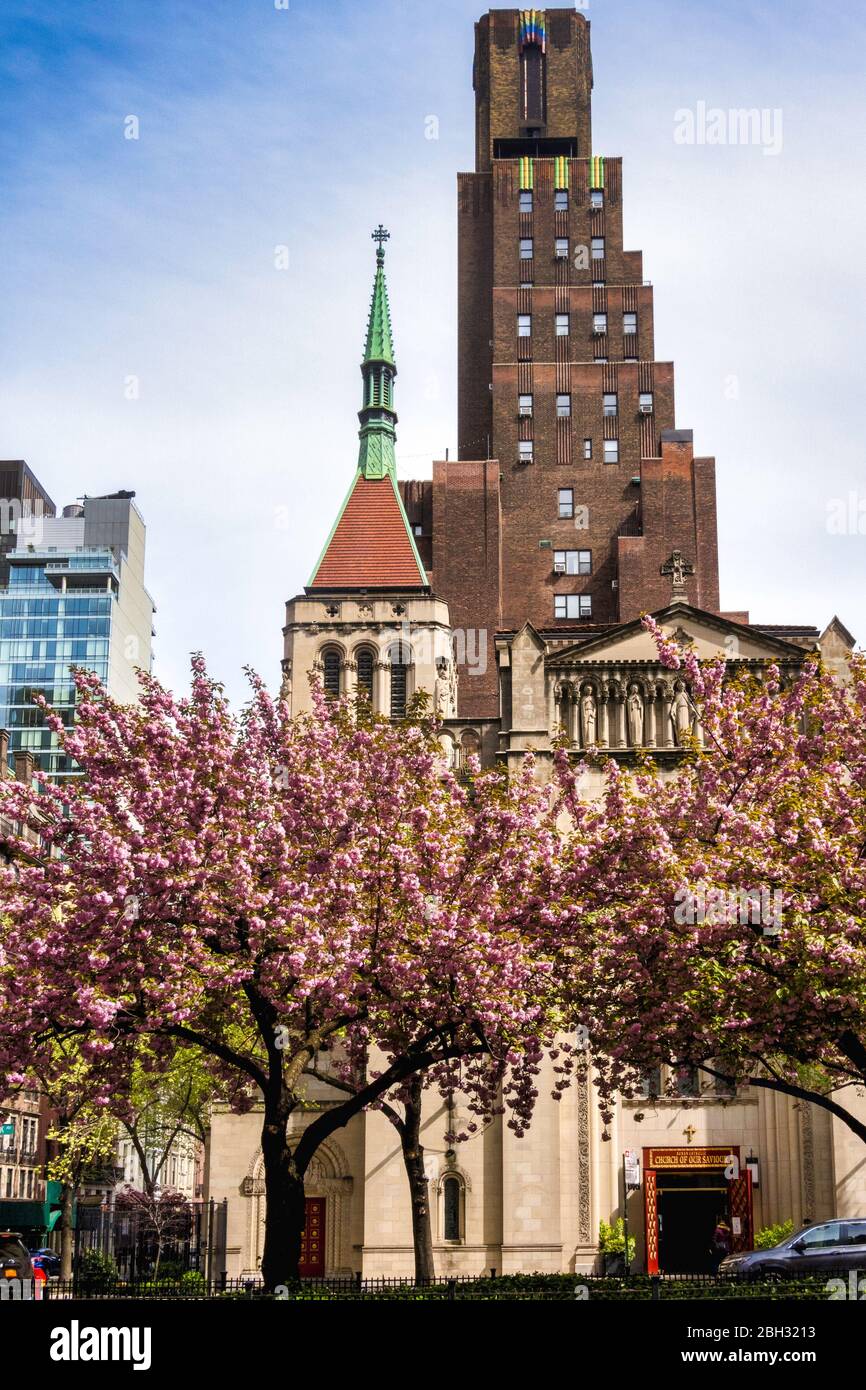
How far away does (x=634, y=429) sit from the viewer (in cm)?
9331

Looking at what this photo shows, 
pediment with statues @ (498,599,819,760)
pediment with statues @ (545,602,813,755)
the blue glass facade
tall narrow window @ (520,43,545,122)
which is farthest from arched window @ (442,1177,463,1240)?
the blue glass facade

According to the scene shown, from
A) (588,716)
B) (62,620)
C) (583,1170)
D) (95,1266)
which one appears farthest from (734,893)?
(62,620)

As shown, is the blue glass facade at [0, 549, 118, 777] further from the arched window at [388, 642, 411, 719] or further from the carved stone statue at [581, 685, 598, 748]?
the carved stone statue at [581, 685, 598, 748]

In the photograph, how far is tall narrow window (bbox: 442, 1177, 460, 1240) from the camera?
56906 millimetres

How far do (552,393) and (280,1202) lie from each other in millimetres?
67647

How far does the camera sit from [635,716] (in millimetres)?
60844

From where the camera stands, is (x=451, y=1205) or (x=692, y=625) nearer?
(x=451, y=1205)

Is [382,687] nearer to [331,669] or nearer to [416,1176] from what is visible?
[331,669]

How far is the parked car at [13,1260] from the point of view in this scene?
29.7 metres

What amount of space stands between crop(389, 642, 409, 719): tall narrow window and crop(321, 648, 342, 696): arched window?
2337mm

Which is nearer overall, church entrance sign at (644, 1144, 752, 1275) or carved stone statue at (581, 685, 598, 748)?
church entrance sign at (644, 1144, 752, 1275)

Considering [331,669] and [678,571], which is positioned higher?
[678,571]
